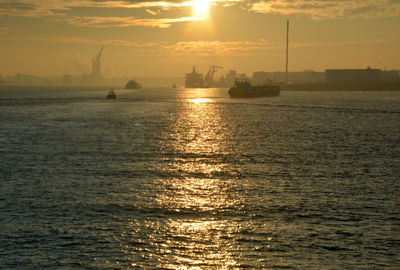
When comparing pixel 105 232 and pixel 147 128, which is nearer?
pixel 105 232

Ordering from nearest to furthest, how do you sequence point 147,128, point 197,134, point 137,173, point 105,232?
point 105,232, point 137,173, point 197,134, point 147,128

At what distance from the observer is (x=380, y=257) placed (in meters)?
21.0

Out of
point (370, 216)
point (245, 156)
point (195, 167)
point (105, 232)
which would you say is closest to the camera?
point (105, 232)

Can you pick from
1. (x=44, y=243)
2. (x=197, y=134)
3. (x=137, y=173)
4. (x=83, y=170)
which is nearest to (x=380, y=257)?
(x=44, y=243)

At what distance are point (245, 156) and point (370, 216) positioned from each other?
86.6 feet

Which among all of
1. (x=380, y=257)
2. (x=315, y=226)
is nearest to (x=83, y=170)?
(x=315, y=226)

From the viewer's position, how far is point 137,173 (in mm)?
42281

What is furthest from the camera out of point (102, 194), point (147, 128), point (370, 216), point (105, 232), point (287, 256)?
point (147, 128)

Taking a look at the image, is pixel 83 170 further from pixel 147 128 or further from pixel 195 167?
pixel 147 128

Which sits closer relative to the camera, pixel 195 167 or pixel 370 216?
pixel 370 216

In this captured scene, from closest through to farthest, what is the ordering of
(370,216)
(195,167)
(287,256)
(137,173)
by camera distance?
1. (287,256)
2. (370,216)
3. (137,173)
4. (195,167)

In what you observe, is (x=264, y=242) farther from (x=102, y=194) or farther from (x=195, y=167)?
(x=195, y=167)

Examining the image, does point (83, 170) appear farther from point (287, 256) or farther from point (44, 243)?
point (287, 256)

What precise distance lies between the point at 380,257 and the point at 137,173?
2567cm
